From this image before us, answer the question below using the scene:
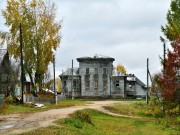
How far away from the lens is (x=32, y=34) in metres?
52.7

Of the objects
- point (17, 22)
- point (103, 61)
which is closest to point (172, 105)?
point (17, 22)

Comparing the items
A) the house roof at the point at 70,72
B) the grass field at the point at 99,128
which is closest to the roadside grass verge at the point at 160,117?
the grass field at the point at 99,128

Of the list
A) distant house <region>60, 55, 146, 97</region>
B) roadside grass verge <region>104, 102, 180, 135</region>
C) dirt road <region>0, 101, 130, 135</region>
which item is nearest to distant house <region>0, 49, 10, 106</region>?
roadside grass verge <region>104, 102, 180, 135</region>

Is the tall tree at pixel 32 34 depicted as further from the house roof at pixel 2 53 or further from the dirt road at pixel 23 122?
the dirt road at pixel 23 122

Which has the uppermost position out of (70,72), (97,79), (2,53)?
(2,53)

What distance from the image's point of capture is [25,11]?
52781mm

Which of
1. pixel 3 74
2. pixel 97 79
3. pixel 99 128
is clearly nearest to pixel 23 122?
pixel 99 128

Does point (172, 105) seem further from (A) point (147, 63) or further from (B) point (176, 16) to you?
(A) point (147, 63)

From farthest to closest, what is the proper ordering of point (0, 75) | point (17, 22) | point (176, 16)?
1. point (17, 22)
2. point (0, 75)
3. point (176, 16)

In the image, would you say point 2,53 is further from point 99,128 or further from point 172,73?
point 99,128

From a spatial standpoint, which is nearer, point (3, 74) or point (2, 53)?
point (3, 74)

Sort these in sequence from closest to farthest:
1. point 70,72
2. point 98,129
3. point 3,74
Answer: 1. point 98,129
2. point 3,74
3. point 70,72

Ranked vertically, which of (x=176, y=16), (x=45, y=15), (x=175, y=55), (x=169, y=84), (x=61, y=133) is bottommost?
(x=61, y=133)

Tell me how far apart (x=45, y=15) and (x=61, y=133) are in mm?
36927
